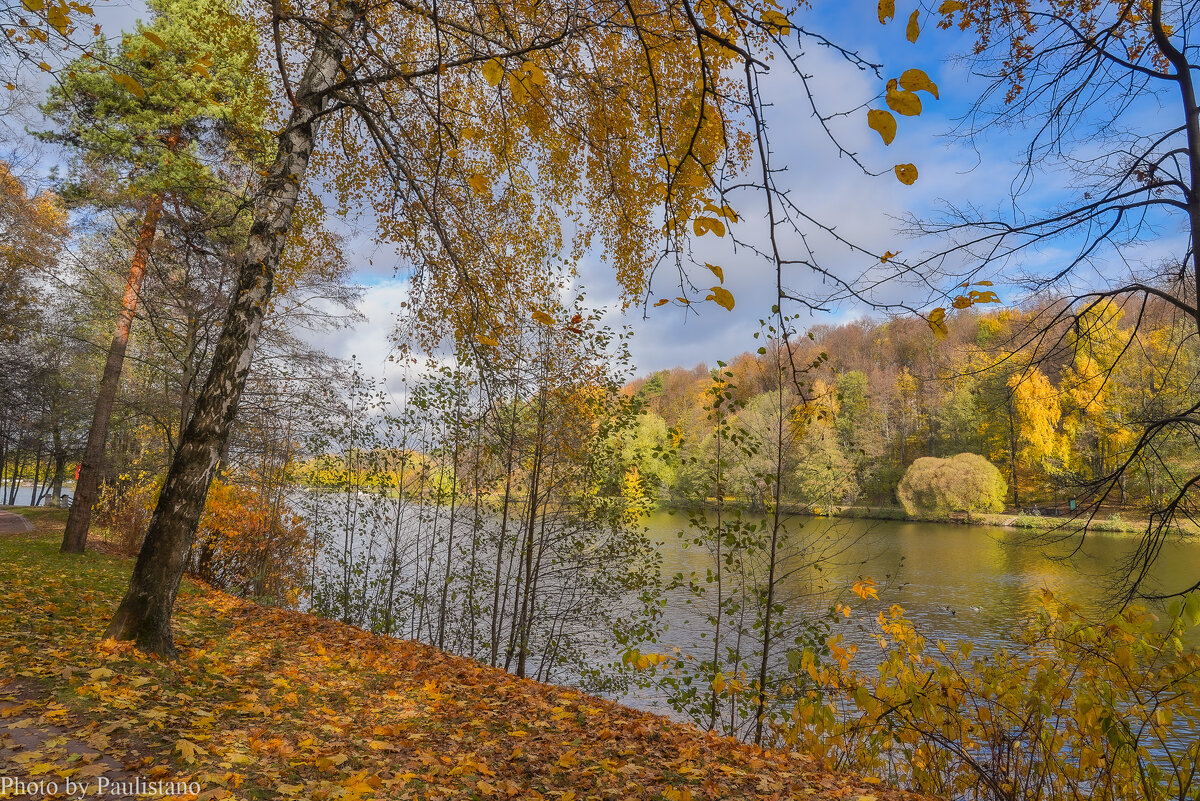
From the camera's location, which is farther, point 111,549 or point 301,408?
point 301,408

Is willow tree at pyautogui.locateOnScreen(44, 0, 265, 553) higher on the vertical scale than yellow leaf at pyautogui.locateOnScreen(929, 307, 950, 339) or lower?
higher

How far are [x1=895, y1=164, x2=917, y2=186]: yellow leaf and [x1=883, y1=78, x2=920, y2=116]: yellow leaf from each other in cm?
16

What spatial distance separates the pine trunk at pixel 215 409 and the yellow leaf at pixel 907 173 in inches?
145

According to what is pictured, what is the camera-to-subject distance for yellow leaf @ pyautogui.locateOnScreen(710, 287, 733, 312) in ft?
4.52

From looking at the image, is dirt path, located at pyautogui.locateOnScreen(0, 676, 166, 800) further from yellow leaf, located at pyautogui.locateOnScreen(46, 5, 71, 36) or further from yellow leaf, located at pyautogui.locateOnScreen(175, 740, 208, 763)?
yellow leaf, located at pyautogui.locateOnScreen(46, 5, 71, 36)

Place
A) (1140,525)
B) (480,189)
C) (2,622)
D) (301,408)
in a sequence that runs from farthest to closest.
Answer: (1140,525), (301,408), (2,622), (480,189)

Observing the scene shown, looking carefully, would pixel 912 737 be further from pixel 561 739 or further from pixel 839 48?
pixel 839 48

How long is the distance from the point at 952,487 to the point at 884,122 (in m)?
33.9

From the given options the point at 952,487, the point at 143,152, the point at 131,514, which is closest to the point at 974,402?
the point at 143,152

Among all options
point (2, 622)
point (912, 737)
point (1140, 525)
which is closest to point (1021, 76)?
point (912, 737)

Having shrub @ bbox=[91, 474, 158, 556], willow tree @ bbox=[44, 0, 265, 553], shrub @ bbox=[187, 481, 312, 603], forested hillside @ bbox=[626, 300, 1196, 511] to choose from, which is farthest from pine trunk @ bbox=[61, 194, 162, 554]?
forested hillside @ bbox=[626, 300, 1196, 511]

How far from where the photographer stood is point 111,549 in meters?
10.6

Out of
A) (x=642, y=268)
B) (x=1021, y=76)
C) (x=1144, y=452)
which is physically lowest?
(x=1144, y=452)

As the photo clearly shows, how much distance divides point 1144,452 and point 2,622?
9246 millimetres
